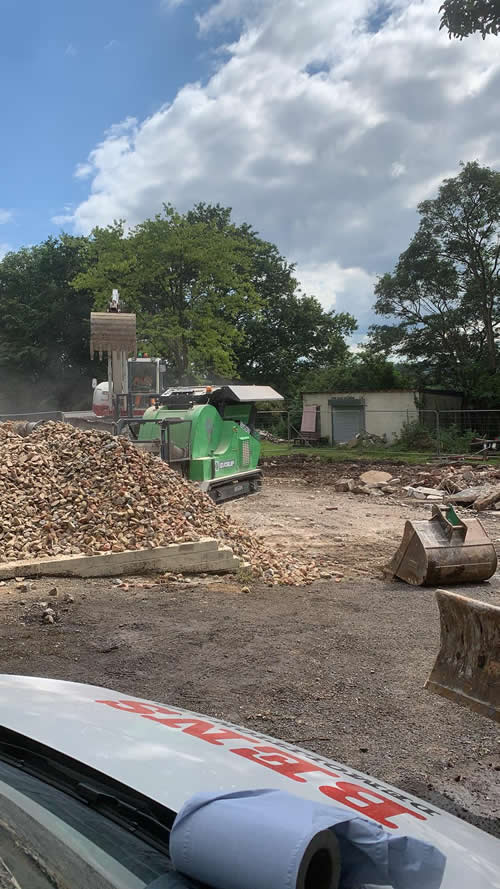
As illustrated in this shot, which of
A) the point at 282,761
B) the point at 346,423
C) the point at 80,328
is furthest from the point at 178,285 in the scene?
the point at 282,761

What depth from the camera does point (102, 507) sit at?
8594 mm

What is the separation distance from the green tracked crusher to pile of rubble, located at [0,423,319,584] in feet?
7.94

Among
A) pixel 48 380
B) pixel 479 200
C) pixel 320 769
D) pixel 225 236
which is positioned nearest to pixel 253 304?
pixel 225 236

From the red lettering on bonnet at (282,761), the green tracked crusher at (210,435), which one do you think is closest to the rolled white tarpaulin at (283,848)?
the red lettering on bonnet at (282,761)

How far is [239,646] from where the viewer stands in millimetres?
5695

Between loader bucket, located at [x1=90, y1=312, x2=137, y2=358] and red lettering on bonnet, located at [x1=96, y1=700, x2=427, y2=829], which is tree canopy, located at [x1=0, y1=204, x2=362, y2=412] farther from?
red lettering on bonnet, located at [x1=96, y1=700, x2=427, y2=829]

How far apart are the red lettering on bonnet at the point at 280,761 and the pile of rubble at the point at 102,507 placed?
561 cm

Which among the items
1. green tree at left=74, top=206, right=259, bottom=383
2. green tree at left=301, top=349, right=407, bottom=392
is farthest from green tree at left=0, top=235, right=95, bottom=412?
green tree at left=301, top=349, right=407, bottom=392

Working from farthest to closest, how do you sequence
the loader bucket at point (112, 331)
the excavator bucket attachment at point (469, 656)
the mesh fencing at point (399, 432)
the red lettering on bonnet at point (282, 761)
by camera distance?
the mesh fencing at point (399, 432) < the loader bucket at point (112, 331) < the excavator bucket attachment at point (469, 656) < the red lettering on bonnet at point (282, 761)

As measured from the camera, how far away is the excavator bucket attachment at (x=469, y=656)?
10.7ft

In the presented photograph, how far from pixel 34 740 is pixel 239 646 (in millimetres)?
3926

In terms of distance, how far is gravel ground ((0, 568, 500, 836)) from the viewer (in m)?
3.91

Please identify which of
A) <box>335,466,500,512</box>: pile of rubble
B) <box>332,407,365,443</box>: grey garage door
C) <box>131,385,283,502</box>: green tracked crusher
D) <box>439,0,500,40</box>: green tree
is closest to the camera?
<box>439,0,500,40</box>: green tree

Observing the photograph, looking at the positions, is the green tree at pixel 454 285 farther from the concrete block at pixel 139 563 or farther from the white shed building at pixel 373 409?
the concrete block at pixel 139 563
